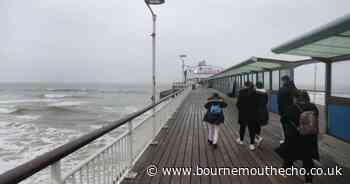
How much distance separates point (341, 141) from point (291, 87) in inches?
70.9

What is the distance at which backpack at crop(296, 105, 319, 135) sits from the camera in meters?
3.30

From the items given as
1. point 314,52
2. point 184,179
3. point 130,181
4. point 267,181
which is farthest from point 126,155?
point 314,52

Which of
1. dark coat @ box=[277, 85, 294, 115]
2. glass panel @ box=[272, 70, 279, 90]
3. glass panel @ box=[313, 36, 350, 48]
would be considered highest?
glass panel @ box=[313, 36, 350, 48]

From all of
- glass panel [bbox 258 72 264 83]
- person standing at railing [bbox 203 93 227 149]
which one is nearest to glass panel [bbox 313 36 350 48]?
person standing at railing [bbox 203 93 227 149]

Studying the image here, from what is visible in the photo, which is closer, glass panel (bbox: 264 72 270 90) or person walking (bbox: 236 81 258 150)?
person walking (bbox: 236 81 258 150)

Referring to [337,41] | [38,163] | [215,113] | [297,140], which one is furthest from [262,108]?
[38,163]

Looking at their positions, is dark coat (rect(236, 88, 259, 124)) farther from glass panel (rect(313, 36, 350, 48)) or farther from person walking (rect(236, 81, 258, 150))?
glass panel (rect(313, 36, 350, 48))

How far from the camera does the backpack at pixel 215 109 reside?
5.59m

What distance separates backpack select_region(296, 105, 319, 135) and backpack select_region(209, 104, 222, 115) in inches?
91.3

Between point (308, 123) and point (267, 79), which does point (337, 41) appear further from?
point (267, 79)

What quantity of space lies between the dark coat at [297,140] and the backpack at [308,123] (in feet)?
0.23

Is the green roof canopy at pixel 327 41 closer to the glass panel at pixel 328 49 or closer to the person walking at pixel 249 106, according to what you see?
the glass panel at pixel 328 49

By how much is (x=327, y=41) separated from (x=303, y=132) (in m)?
1.77

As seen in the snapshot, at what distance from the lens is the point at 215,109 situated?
222 inches
